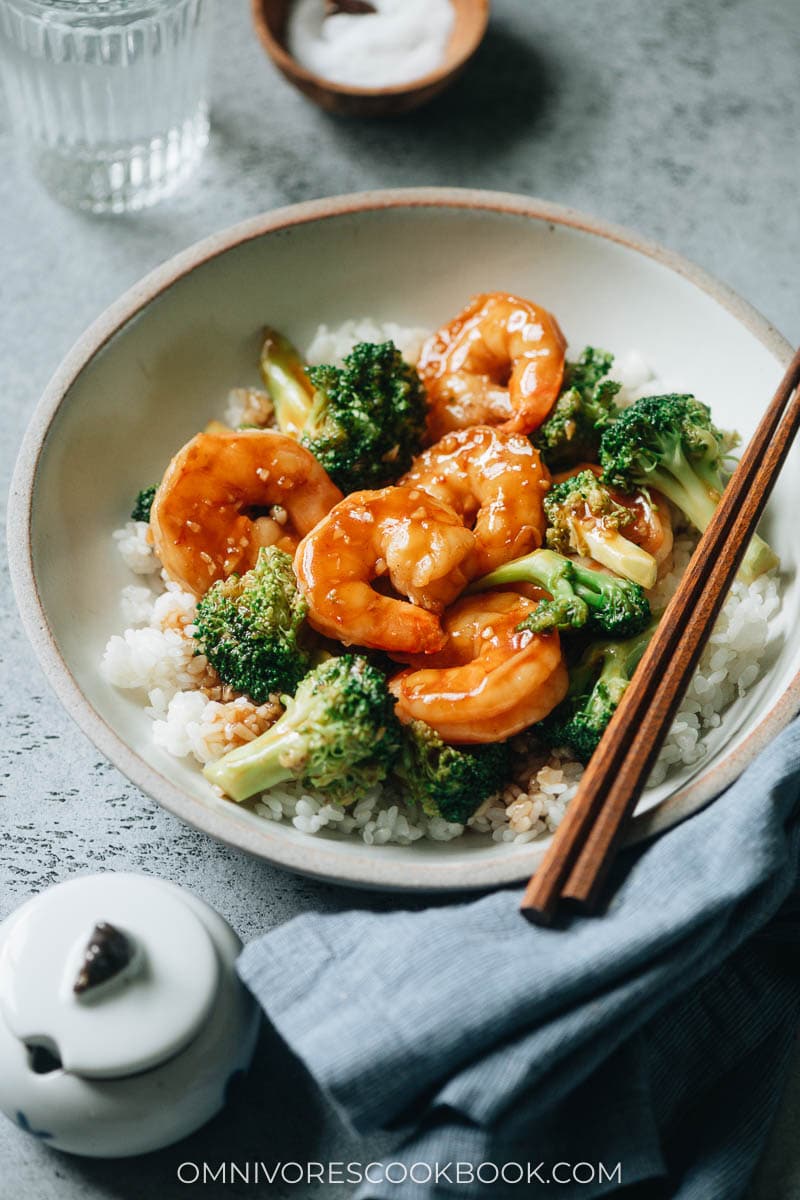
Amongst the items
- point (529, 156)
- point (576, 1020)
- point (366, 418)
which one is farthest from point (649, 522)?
point (529, 156)

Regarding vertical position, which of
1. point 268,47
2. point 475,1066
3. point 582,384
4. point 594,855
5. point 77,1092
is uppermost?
point 268,47

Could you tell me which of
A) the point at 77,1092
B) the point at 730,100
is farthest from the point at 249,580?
the point at 730,100

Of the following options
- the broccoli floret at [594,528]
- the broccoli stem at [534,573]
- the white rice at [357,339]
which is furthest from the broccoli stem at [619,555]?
the white rice at [357,339]

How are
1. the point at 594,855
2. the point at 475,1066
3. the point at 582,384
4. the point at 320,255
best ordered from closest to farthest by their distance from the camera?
the point at 475,1066
the point at 594,855
the point at 582,384
the point at 320,255

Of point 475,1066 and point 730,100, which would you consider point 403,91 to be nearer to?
point 730,100

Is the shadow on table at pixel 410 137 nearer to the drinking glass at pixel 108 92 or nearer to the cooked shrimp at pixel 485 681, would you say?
the drinking glass at pixel 108 92

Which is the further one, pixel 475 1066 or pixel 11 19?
pixel 11 19
